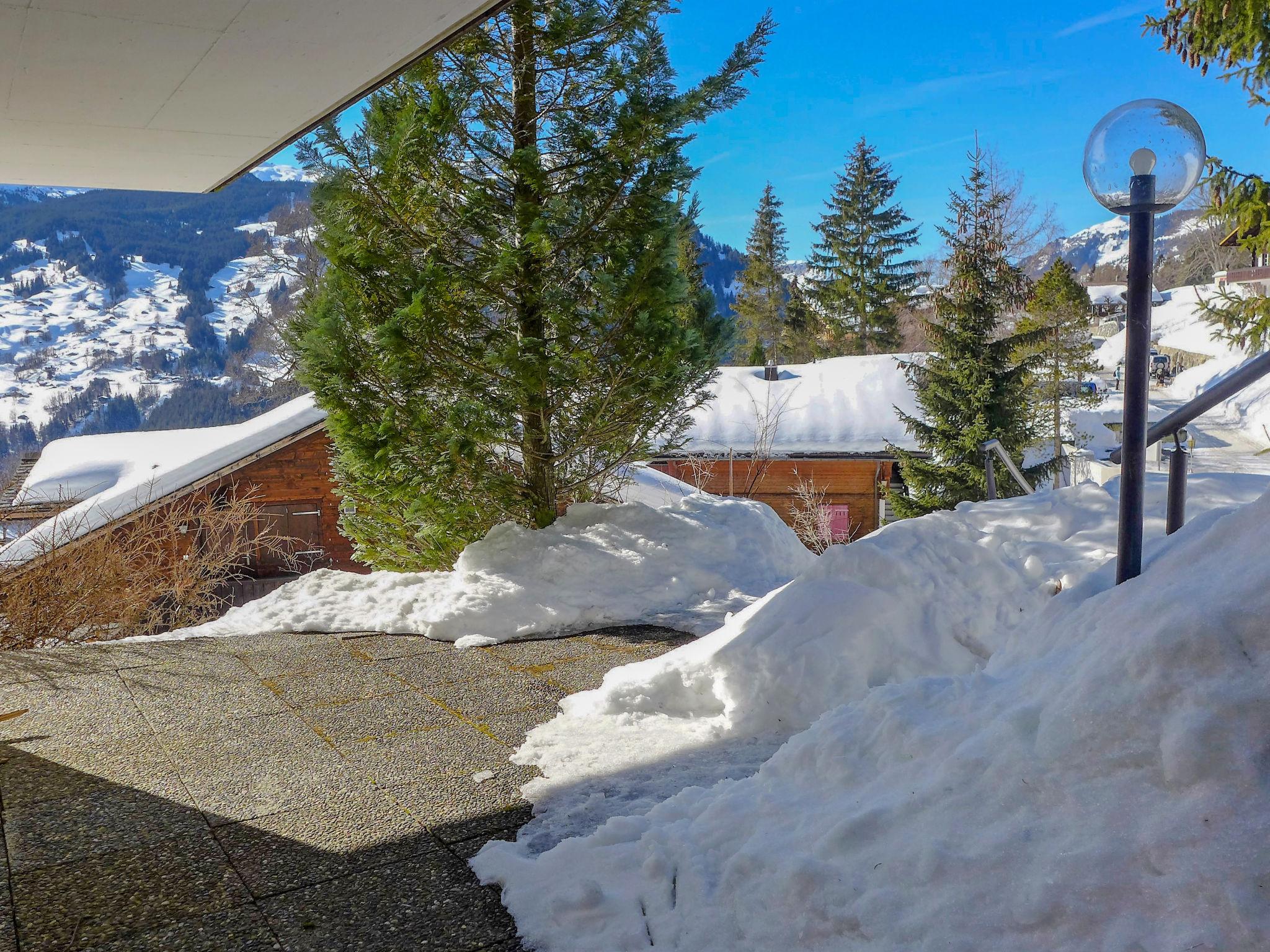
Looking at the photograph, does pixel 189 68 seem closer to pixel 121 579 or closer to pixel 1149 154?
pixel 1149 154

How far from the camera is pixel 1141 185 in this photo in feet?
10.2

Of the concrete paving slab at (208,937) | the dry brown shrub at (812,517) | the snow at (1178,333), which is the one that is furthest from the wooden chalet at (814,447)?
the snow at (1178,333)

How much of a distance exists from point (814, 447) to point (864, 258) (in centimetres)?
2337

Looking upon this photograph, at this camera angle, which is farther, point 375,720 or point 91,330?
point 91,330

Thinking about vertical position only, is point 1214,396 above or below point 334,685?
above

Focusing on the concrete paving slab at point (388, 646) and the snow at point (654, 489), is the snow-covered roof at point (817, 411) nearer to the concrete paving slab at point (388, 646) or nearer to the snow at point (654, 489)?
the snow at point (654, 489)

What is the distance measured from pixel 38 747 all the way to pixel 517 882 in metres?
2.78

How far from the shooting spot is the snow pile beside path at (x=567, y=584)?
20.7ft

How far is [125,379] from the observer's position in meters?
167

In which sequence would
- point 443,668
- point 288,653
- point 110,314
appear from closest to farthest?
1. point 443,668
2. point 288,653
3. point 110,314

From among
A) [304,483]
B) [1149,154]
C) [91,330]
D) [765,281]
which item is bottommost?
[304,483]

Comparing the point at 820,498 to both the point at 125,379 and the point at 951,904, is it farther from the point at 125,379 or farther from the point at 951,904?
the point at 125,379

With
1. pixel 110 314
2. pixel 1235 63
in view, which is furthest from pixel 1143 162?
pixel 110 314

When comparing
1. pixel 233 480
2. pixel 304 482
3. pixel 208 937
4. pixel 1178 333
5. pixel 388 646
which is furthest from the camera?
pixel 1178 333
